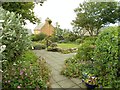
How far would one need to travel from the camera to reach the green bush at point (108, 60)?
8.74 feet

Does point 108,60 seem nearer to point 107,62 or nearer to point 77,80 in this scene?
point 107,62

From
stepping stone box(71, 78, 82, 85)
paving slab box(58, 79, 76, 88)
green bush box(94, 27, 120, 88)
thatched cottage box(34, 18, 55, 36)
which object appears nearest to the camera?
green bush box(94, 27, 120, 88)

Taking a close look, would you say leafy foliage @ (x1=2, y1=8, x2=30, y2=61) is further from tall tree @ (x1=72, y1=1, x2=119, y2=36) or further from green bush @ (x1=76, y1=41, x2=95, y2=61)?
tall tree @ (x1=72, y1=1, x2=119, y2=36)

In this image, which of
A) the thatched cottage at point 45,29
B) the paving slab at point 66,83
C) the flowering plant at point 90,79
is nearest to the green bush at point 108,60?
the flowering plant at point 90,79

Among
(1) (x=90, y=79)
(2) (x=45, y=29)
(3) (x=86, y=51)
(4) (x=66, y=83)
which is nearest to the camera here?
(1) (x=90, y=79)

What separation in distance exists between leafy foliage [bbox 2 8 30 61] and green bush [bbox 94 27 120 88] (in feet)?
4.49

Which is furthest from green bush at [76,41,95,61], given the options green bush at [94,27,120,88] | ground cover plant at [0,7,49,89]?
ground cover plant at [0,7,49,89]

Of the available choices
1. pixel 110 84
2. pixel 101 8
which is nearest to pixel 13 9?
pixel 110 84

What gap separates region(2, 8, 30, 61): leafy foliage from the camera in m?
2.39

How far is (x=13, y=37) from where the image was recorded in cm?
251

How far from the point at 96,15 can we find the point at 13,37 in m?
10.4

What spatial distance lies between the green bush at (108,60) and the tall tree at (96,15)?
8748 mm

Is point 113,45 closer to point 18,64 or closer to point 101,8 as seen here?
point 18,64

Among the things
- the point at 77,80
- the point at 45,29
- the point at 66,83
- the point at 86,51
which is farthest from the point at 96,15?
the point at 66,83
